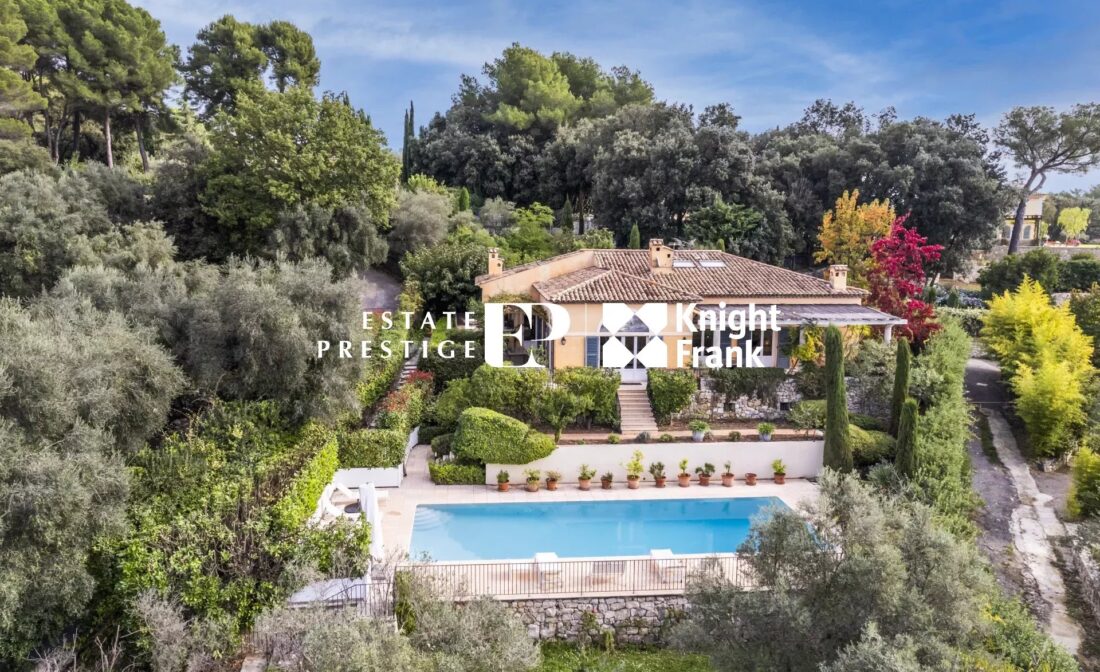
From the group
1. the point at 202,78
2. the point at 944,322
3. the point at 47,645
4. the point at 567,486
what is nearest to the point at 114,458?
the point at 47,645

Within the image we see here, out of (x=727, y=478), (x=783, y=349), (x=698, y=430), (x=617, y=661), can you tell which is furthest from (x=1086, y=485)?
(x=617, y=661)

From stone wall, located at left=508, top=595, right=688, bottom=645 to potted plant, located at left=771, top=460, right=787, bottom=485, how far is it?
1027cm

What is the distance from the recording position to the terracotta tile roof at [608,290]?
30.8 m

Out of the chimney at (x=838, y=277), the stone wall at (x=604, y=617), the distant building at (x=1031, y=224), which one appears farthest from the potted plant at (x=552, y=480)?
the distant building at (x=1031, y=224)

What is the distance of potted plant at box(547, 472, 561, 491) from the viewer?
2591 centimetres

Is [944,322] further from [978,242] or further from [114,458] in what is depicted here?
[114,458]

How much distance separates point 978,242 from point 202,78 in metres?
65.3

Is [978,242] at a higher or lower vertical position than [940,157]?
lower

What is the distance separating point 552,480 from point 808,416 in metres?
11.4

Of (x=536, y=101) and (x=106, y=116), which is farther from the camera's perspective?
(x=536, y=101)

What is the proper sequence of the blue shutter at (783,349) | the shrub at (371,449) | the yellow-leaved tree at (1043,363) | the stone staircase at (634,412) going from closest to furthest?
1. the shrub at (371,449)
2. the yellow-leaved tree at (1043,363)
3. the stone staircase at (634,412)
4. the blue shutter at (783,349)

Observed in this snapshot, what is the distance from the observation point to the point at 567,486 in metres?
26.3

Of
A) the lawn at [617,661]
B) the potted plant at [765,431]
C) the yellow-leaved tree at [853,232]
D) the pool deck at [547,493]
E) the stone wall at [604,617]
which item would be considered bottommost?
the lawn at [617,661]

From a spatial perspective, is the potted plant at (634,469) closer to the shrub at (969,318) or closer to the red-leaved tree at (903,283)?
the red-leaved tree at (903,283)
